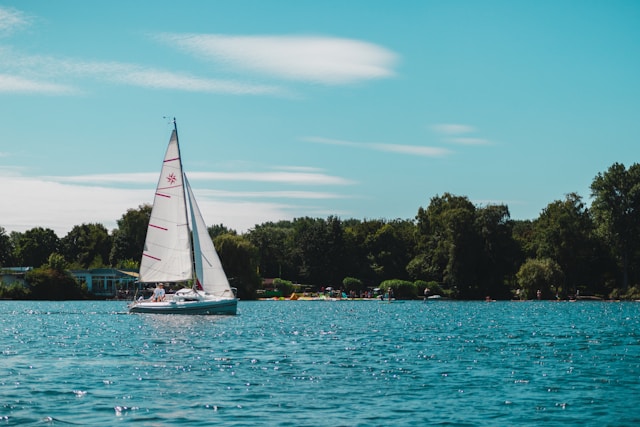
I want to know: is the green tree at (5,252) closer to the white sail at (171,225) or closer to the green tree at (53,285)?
the green tree at (53,285)

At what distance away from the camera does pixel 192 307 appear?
62.4 meters

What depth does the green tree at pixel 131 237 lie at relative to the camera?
160 metres

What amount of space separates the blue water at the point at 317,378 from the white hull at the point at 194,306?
1215cm

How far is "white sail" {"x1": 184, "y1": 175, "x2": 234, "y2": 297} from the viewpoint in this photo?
217ft

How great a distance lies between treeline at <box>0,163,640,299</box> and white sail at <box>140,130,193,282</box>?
5593 cm

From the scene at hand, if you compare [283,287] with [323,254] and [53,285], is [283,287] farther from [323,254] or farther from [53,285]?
[53,285]

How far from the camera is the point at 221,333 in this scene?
159 feet

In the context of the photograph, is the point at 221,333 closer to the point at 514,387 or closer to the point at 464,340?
the point at 464,340

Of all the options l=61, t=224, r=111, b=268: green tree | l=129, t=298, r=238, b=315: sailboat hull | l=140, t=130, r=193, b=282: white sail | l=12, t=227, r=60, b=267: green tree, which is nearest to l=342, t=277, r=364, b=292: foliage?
l=61, t=224, r=111, b=268: green tree

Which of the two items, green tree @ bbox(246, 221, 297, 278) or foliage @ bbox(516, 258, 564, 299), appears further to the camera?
green tree @ bbox(246, 221, 297, 278)

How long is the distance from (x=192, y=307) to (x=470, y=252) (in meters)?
76.7

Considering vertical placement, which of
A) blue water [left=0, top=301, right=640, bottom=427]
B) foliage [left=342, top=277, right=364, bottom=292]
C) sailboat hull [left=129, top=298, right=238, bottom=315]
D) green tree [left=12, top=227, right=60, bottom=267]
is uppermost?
green tree [left=12, top=227, right=60, bottom=267]

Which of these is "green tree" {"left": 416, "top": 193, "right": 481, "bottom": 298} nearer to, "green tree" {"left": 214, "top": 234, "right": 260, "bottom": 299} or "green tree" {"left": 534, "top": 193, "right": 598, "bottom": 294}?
"green tree" {"left": 534, "top": 193, "right": 598, "bottom": 294}

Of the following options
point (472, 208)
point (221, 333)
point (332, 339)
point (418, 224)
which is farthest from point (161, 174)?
point (418, 224)
